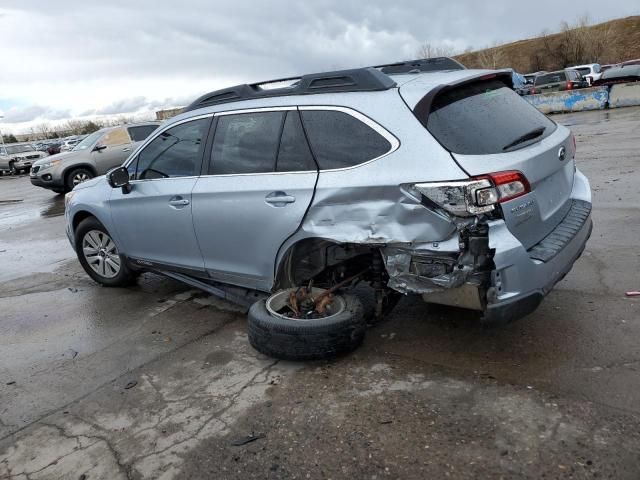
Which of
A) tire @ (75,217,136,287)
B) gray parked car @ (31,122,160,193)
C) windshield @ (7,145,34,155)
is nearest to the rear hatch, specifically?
tire @ (75,217,136,287)

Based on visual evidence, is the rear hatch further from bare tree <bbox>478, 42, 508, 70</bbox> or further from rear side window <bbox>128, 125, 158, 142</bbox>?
bare tree <bbox>478, 42, 508, 70</bbox>

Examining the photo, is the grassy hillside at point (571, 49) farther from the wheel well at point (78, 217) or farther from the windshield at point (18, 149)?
the wheel well at point (78, 217)

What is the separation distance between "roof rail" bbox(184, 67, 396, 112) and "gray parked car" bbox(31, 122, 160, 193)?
11.5 metres

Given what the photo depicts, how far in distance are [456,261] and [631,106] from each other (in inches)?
940

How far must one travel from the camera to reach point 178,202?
4375 millimetres

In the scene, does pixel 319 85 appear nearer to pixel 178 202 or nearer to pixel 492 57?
pixel 178 202

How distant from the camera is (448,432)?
2.75m

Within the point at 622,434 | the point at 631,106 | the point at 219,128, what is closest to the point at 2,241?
the point at 219,128

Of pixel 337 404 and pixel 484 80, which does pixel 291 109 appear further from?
pixel 337 404

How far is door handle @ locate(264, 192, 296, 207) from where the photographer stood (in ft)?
11.8

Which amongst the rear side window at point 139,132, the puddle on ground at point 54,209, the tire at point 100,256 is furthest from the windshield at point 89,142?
the tire at point 100,256

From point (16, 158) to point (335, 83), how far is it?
29.7 m

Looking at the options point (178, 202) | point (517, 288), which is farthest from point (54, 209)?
point (517, 288)

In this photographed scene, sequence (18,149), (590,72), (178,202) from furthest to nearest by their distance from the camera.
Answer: (590,72) < (18,149) < (178,202)
